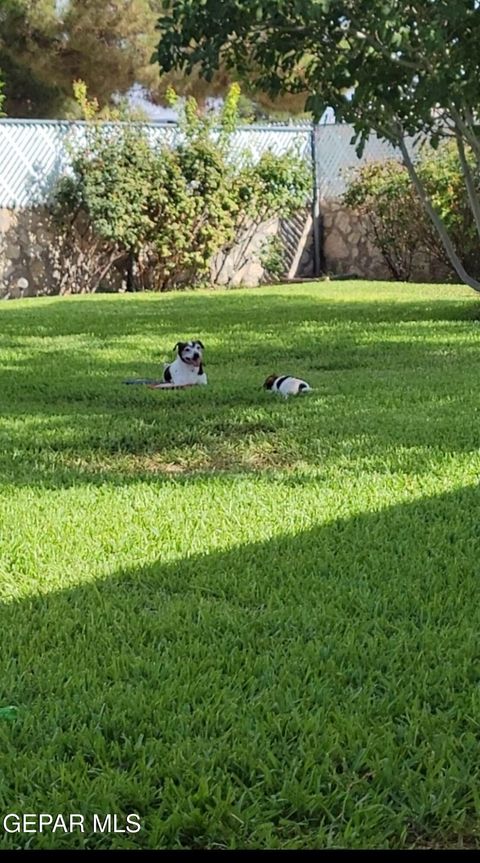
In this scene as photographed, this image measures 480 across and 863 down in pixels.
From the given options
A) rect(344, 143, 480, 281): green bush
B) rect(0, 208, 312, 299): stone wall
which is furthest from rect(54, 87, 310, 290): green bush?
rect(344, 143, 480, 281): green bush

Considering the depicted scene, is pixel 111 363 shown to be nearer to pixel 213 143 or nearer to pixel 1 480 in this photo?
pixel 1 480

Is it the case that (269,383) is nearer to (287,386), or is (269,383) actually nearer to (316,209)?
(287,386)

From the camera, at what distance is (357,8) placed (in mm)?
A: 7168

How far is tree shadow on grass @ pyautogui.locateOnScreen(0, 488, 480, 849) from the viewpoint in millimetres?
1541

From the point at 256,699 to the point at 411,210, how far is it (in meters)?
13.2

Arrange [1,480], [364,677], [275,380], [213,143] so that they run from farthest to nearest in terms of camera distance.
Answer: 1. [213,143]
2. [275,380]
3. [1,480]
4. [364,677]

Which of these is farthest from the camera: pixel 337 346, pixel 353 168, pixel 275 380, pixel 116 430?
pixel 353 168

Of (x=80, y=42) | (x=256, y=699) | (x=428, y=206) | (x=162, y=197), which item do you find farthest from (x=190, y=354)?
(x=80, y=42)

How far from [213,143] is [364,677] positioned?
1285cm

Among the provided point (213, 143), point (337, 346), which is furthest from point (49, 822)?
point (213, 143)

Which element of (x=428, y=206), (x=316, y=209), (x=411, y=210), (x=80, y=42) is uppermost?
(x=80, y=42)

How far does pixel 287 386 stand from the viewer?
501 cm

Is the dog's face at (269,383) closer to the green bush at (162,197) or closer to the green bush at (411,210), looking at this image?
the green bush at (162,197)

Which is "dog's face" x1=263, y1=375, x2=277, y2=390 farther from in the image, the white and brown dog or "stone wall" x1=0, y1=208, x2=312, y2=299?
"stone wall" x1=0, y1=208, x2=312, y2=299
